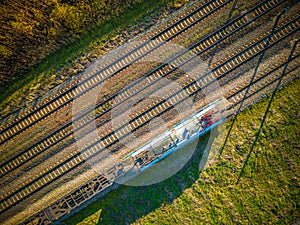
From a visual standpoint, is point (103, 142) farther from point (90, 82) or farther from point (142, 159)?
point (90, 82)

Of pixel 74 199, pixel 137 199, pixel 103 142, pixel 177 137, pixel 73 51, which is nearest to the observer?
pixel 177 137

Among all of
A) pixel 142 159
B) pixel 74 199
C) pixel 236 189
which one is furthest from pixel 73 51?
pixel 236 189

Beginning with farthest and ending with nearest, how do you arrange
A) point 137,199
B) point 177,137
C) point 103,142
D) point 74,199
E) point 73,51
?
point 103,142 < point 137,199 < point 73,51 < point 74,199 < point 177,137

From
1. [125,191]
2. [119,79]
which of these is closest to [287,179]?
[125,191]

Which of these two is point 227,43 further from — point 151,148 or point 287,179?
point 287,179

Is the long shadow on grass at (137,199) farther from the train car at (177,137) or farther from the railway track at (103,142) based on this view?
the railway track at (103,142)

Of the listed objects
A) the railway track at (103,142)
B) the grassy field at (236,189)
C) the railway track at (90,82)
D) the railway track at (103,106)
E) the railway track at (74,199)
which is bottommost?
the grassy field at (236,189)

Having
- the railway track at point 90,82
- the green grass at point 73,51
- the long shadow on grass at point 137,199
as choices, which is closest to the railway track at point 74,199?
the long shadow on grass at point 137,199
